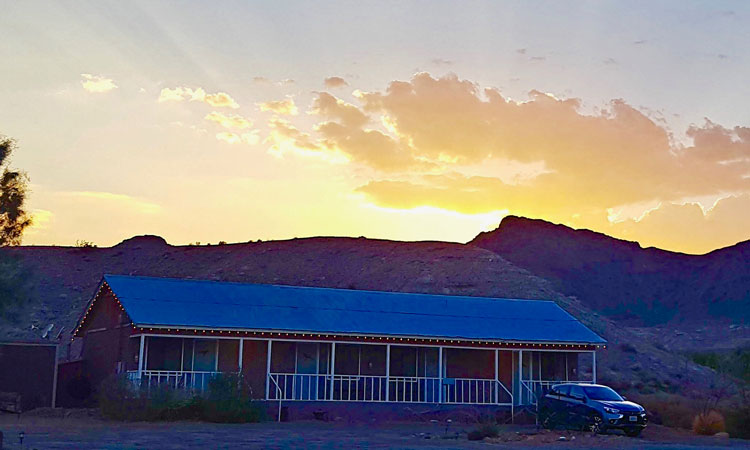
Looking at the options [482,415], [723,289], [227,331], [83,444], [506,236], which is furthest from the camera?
[506,236]

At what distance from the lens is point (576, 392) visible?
3006 cm

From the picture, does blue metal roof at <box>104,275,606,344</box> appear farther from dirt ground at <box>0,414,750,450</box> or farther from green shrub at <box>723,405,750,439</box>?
green shrub at <box>723,405,750,439</box>

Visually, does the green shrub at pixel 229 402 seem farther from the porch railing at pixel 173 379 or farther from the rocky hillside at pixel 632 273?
the rocky hillside at pixel 632 273

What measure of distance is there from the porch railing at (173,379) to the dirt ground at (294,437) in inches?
70.1

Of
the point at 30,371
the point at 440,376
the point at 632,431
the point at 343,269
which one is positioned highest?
the point at 343,269

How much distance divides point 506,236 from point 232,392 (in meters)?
74.7

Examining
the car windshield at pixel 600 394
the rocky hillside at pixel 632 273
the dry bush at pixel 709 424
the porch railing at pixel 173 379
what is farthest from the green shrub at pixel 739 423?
the rocky hillside at pixel 632 273

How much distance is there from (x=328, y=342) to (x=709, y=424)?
12.5m

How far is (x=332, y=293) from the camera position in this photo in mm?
37562

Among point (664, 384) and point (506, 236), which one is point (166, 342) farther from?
point (506, 236)

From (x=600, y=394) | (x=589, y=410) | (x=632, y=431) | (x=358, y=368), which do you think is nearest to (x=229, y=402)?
(x=358, y=368)

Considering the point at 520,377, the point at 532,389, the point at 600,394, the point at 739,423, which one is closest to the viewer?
the point at 600,394

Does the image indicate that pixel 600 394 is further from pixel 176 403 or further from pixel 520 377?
pixel 176 403

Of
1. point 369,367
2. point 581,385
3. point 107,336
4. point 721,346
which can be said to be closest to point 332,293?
point 369,367
